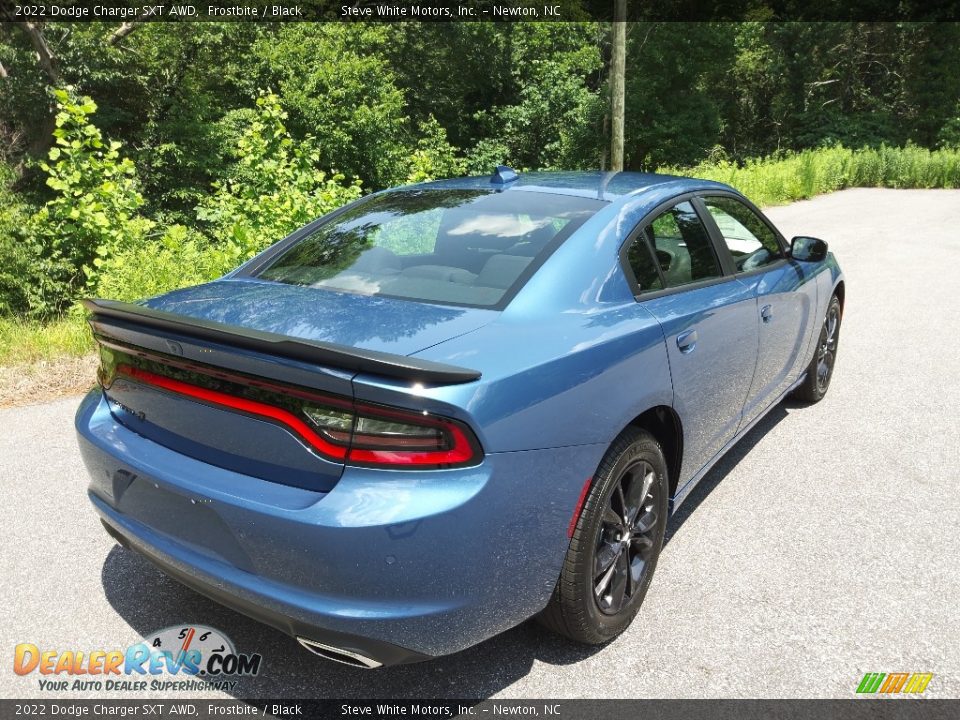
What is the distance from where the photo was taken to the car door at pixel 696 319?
285cm

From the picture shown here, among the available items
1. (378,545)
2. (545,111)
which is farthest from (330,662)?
(545,111)

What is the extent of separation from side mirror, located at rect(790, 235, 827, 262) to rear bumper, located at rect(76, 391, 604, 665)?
8.50 ft

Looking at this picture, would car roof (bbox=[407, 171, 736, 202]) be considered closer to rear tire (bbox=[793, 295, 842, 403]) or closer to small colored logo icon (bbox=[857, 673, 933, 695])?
rear tire (bbox=[793, 295, 842, 403])

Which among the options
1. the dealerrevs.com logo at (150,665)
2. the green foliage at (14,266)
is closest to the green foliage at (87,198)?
the green foliage at (14,266)

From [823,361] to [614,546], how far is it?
327 centimetres

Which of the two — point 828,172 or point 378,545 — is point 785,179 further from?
point 378,545

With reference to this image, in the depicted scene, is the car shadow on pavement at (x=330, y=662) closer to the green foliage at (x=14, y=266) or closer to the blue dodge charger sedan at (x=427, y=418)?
the blue dodge charger sedan at (x=427, y=418)

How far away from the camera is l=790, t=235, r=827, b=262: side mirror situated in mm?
4180

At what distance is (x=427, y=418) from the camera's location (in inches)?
74.5

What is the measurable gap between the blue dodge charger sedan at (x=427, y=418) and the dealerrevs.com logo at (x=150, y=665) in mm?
436

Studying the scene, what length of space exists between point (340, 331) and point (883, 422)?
3982mm

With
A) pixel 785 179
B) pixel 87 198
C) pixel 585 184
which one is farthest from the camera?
pixel 785 179

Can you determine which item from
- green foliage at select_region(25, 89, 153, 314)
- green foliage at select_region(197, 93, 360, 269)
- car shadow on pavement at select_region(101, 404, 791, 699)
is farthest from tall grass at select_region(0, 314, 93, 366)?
car shadow on pavement at select_region(101, 404, 791, 699)

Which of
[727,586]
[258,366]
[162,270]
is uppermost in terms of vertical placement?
[258,366]
